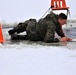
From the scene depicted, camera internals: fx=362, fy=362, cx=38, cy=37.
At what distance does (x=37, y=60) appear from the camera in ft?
17.8

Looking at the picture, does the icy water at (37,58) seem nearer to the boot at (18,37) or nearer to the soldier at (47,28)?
the soldier at (47,28)

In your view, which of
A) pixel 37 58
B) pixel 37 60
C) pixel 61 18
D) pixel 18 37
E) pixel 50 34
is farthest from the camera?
pixel 18 37

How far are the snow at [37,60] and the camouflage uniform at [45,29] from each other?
453mm

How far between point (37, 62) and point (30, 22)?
2.37 metres

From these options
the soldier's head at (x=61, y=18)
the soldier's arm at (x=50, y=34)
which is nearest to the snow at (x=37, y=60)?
the soldier's arm at (x=50, y=34)

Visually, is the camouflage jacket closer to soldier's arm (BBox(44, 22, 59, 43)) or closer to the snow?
soldier's arm (BBox(44, 22, 59, 43))

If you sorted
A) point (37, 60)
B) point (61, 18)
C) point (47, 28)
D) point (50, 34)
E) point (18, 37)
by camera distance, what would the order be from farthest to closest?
point (18, 37)
point (61, 18)
point (47, 28)
point (50, 34)
point (37, 60)

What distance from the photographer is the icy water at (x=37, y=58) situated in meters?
4.88

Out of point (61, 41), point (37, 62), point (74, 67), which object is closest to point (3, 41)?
point (61, 41)

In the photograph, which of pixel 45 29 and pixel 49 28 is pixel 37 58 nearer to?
pixel 49 28

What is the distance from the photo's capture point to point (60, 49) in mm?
6312

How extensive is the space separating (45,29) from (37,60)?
70.6 inches

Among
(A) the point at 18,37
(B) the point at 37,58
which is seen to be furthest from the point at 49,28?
(B) the point at 37,58

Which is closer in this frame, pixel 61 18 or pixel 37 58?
pixel 37 58
